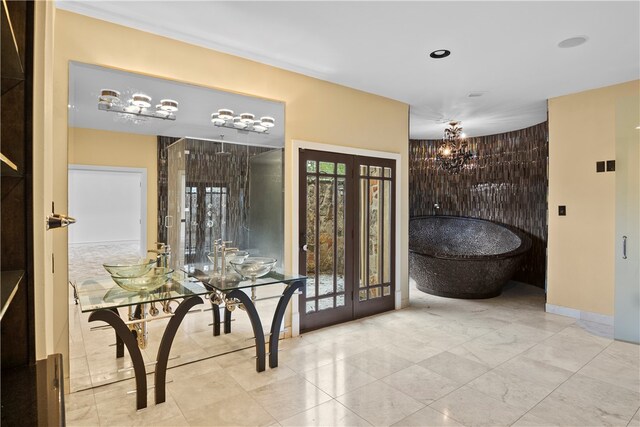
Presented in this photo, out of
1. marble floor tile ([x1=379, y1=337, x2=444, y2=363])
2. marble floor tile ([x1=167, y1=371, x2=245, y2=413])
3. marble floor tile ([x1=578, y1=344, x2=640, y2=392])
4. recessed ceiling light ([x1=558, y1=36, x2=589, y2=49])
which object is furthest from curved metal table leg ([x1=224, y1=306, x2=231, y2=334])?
recessed ceiling light ([x1=558, y1=36, x2=589, y2=49])

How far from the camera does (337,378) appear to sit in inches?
108

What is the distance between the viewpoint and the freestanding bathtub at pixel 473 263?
194 inches

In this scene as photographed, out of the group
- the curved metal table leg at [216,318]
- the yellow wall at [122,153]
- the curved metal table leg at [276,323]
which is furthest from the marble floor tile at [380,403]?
the yellow wall at [122,153]

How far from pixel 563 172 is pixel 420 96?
77.2 inches

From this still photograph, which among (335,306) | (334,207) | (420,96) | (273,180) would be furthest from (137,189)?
(420,96)

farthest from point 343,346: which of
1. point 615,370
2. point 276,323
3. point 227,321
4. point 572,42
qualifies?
point 572,42

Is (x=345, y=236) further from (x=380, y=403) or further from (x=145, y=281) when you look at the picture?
(x=145, y=281)

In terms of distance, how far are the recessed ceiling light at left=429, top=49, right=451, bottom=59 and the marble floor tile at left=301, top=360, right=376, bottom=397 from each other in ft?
9.02

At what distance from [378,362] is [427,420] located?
2.73 ft

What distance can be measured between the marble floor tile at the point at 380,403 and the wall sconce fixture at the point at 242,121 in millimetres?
2340

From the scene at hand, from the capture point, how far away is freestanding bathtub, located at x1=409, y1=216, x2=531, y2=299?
16.2ft

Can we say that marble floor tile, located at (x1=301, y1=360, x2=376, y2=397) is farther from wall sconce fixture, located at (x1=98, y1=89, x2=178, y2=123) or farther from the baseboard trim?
the baseboard trim

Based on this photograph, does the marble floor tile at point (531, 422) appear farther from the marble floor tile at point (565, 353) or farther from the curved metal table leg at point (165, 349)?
the curved metal table leg at point (165, 349)

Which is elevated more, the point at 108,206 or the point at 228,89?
the point at 228,89
